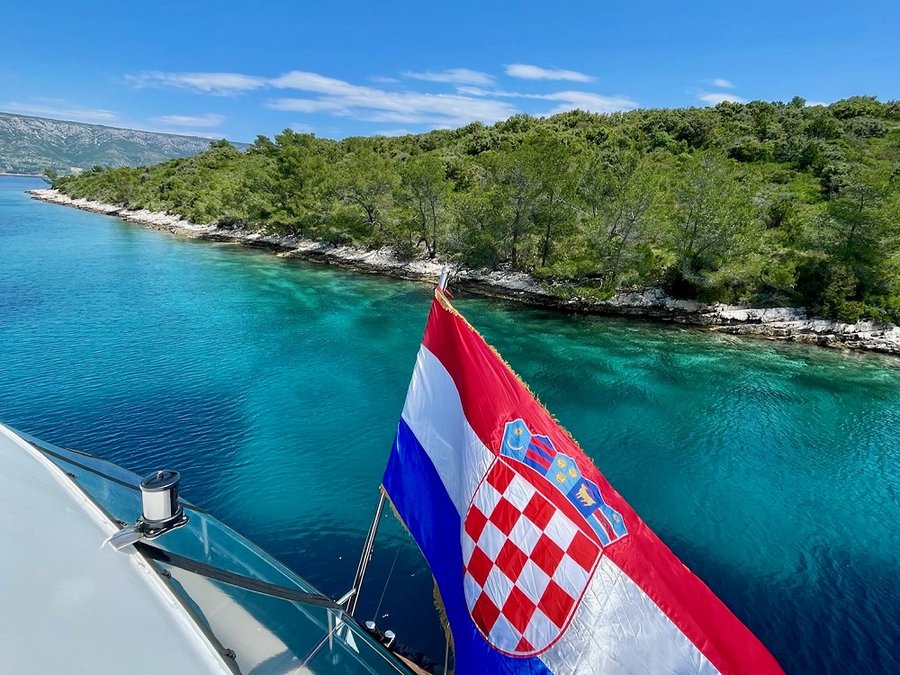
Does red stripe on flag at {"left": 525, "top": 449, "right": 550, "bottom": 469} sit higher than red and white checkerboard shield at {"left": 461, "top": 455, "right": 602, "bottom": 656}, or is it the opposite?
red stripe on flag at {"left": 525, "top": 449, "right": 550, "bottom": 469}

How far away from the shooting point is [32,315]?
23734 millimetres

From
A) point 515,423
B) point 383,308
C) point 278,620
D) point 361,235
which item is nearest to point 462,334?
point 515,423

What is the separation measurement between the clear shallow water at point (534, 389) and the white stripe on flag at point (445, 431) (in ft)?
15.2

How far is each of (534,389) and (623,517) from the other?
47.9 ft

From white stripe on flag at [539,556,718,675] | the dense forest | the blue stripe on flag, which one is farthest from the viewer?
the dense forest

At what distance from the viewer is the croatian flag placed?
3.01 metres

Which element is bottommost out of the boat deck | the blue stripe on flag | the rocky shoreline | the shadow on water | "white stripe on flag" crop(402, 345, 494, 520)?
the shadow on water

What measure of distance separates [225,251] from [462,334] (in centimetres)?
5081

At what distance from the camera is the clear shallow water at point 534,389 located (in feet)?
29.7

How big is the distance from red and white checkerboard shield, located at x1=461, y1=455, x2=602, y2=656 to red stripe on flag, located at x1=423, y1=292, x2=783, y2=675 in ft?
0.83

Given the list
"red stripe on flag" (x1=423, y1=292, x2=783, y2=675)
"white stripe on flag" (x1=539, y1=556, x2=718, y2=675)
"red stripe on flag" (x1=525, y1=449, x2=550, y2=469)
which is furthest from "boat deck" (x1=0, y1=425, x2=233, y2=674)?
"red stripe on flag" (x1=423, y1=292, x2=783, y2=675)

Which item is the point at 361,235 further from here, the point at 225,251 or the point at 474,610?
Result: the point at 474,610

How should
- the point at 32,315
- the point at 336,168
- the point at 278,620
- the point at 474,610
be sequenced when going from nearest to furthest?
the point at 474,610, the point at 278,620, the point at 32,315, the point at 336,168

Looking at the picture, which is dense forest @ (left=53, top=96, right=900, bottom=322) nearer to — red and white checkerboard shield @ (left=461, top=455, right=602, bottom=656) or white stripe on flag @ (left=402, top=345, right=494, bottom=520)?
white stripe on flag @ (left=402, top=345, right=494, bottom=520)
